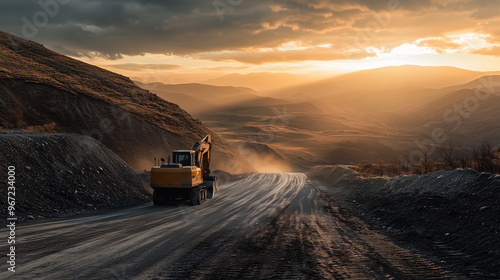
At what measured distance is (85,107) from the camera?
48.5 meters

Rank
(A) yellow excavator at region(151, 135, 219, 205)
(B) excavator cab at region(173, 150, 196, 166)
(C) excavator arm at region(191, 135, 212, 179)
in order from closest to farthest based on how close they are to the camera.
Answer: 1. (A) yellow excavator at region(151, 135, 219, 205)
2. (B) excavator cab at region(173, 150, 196, 166)
3. (C) excavator arm at region(191, 135, 212, 179)

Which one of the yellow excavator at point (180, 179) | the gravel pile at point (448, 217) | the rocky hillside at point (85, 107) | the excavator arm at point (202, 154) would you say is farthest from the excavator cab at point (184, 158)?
the rocky hillside at point (85, 107)

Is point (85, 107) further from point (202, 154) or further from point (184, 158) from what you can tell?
point (184, 158)

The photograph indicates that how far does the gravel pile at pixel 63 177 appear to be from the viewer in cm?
1708

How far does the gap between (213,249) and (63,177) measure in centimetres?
1325

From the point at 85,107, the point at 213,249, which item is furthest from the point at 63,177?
the point at 85,107

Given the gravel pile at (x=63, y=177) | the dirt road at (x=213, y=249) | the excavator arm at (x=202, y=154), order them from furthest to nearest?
1. the excavator arm at (x=202, y=154)
2. the gravel pile at (x=63, y=177)
3. the dirt road at (x=213, y=249)

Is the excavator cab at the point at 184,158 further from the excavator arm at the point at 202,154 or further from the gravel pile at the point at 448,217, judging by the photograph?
the gravel pile at the point at 448,217

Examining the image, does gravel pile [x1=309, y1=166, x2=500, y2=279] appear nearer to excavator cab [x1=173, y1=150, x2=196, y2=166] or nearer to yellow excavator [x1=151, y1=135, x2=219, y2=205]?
yellow excavator [x1=151, y1=135, x2=219, y2=205]

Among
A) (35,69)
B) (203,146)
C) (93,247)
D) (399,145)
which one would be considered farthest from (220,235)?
(399,145)

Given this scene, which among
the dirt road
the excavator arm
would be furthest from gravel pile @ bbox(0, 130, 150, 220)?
the excavator arm

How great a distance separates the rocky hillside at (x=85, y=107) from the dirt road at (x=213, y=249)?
93.6 feet

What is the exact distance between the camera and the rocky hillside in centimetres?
4344

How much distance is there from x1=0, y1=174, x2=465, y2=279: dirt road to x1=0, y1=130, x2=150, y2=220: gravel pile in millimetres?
2849
